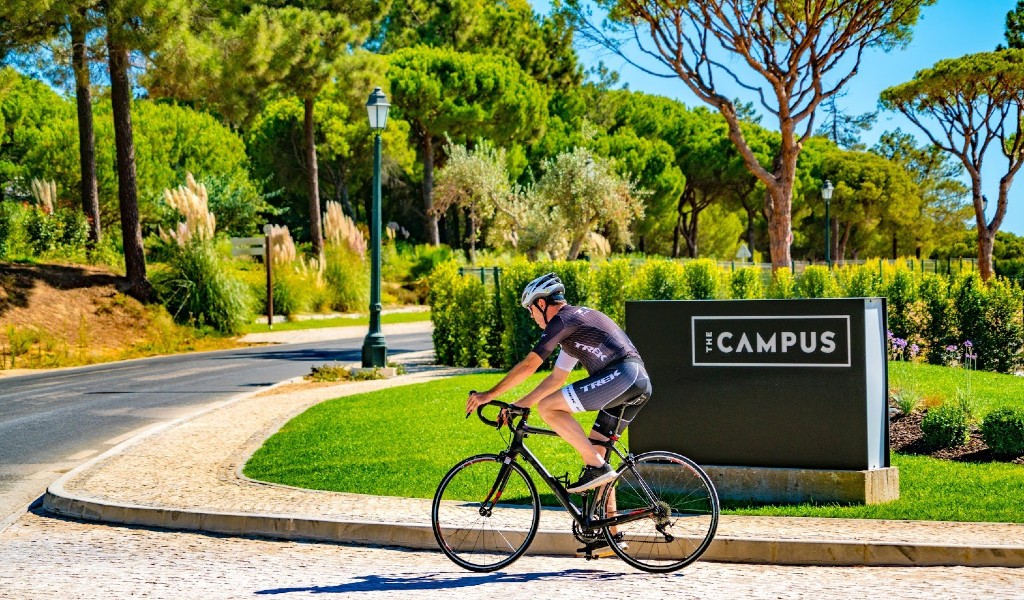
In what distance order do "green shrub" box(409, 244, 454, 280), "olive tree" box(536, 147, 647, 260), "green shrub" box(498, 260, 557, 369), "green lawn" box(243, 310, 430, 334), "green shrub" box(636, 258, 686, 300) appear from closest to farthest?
"green shrub" box(636, 258, 686, 300) → "green shrub" box(498, 260, 557, 369) → "green lawn" box(243, 310, 430, 334) → "olive tree" box(536, 147, 647, 260) → "green shrub" box(409, 244, 454, 280)

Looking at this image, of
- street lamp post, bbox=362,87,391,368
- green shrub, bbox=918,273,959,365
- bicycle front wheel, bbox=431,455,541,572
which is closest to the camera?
bicycle front wheel, bbox=431,455,541,572

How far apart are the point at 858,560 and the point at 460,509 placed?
8.33 ft

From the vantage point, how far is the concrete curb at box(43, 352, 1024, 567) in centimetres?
702

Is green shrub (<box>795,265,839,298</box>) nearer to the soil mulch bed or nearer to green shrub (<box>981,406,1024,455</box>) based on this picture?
the soil mulch bed

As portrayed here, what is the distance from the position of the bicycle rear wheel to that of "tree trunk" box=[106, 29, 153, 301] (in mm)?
23757

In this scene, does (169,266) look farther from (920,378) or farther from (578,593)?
(578,593)

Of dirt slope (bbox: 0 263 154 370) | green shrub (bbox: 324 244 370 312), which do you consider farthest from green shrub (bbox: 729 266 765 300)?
green shrub (bbox: 324 244 370 312)

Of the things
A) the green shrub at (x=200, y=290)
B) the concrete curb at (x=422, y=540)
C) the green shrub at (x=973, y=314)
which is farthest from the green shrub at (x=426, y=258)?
the concrete curb at (x=422, y=540)

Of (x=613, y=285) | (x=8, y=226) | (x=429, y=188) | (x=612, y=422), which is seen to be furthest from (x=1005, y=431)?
(x=429, y=188)

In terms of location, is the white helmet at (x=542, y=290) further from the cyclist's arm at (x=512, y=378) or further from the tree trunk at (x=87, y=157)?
the tree trunk at (x=87, y=157)

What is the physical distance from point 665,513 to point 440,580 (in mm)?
1433

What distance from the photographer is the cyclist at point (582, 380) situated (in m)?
6.69

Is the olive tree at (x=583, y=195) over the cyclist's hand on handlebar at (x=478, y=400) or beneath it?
over

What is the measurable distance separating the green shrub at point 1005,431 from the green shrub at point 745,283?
912 centimetres
